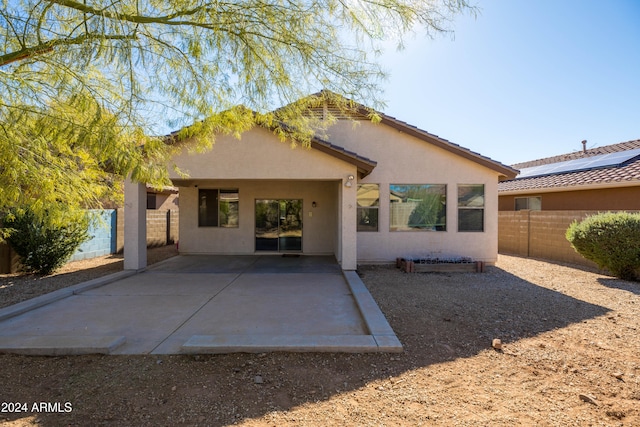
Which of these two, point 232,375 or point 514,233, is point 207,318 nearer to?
point 232,375

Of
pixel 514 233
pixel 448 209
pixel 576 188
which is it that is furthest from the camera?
pixel 514 233

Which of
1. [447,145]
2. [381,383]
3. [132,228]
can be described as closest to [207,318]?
[381,383]

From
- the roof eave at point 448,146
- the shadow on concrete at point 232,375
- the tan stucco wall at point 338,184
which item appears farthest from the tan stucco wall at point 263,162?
the shadow on concrete at point 232,375

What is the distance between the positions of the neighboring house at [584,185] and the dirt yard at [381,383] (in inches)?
332

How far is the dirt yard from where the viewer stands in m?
3.15

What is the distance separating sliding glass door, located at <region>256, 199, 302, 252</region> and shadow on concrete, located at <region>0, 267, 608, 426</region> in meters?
8.28

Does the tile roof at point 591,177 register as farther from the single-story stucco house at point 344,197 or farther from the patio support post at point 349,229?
the patio support post at point 349,229

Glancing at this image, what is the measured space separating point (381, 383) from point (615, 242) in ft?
30.1

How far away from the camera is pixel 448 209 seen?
454 inches

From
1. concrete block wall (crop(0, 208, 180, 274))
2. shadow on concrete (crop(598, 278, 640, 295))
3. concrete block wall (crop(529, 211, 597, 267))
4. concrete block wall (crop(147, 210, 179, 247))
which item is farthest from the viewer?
concrete block wall (crop(147, 210, 179, 247))

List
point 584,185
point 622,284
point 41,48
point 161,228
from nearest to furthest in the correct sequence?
point 41,48, point 622,284, point 584,185, point 161,228

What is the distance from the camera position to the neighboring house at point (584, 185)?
38.8 feet

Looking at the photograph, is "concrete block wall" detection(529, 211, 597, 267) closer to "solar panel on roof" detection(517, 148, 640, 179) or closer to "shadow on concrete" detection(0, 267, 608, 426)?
"solar panel on roof" detection(517, 148, 640, 179)

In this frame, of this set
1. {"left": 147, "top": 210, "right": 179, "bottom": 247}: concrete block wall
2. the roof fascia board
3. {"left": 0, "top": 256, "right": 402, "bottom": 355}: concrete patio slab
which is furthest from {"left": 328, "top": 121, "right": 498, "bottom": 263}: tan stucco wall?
{"left": 147, "top": 210, "right": 179, "bottom": 247}: concrete block wall
